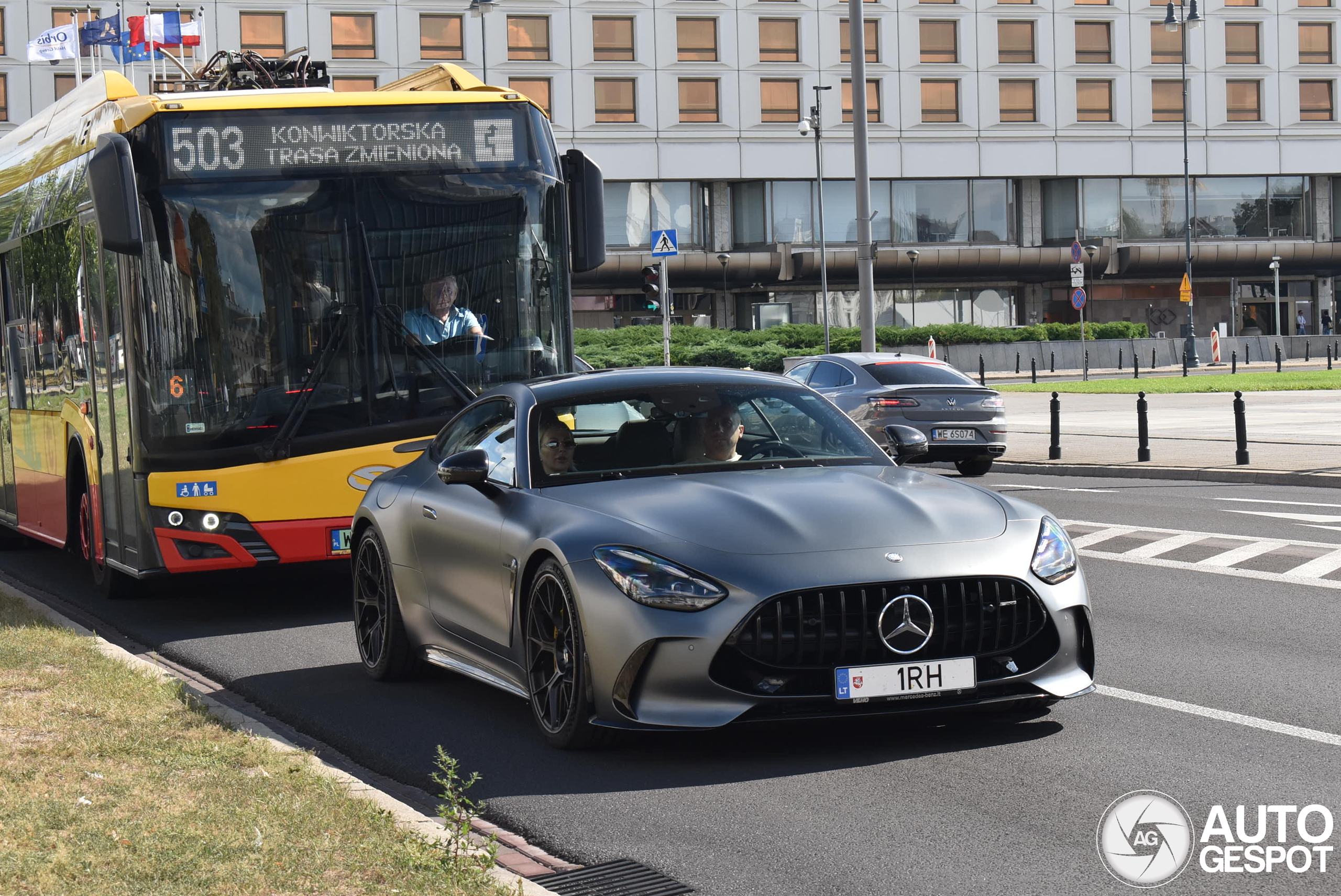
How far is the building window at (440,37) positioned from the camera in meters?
67.9

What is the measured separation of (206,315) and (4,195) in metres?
5.05

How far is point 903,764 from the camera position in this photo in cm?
619

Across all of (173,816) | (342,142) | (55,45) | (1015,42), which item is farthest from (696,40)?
(173,816)

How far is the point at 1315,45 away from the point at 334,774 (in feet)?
253

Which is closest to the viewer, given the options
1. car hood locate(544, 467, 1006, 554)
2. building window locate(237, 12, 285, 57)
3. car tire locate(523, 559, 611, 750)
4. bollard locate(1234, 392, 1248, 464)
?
car hood locate(544, 467, 1006, 554)

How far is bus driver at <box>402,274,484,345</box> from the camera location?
10883mm

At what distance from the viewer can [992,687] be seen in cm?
627

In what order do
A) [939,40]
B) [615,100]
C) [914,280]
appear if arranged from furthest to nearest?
[914,280], [939,40], [615,100]

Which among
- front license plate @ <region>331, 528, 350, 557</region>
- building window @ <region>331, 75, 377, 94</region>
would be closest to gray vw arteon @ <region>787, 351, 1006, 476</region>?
front license plate @ <region>331, 528, 350, 557</region>

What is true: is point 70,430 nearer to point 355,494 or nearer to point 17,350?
point 17,350

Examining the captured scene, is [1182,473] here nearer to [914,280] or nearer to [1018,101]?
[914,280]

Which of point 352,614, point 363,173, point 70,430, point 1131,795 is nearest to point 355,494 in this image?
point 352,614

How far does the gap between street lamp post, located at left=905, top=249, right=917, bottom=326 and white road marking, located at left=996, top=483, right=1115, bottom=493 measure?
5287 cm

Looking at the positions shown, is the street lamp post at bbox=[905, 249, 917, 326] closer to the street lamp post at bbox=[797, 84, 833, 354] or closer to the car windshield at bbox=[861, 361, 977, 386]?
the street lamp post at bbox=[797, 84, 833, 354]
